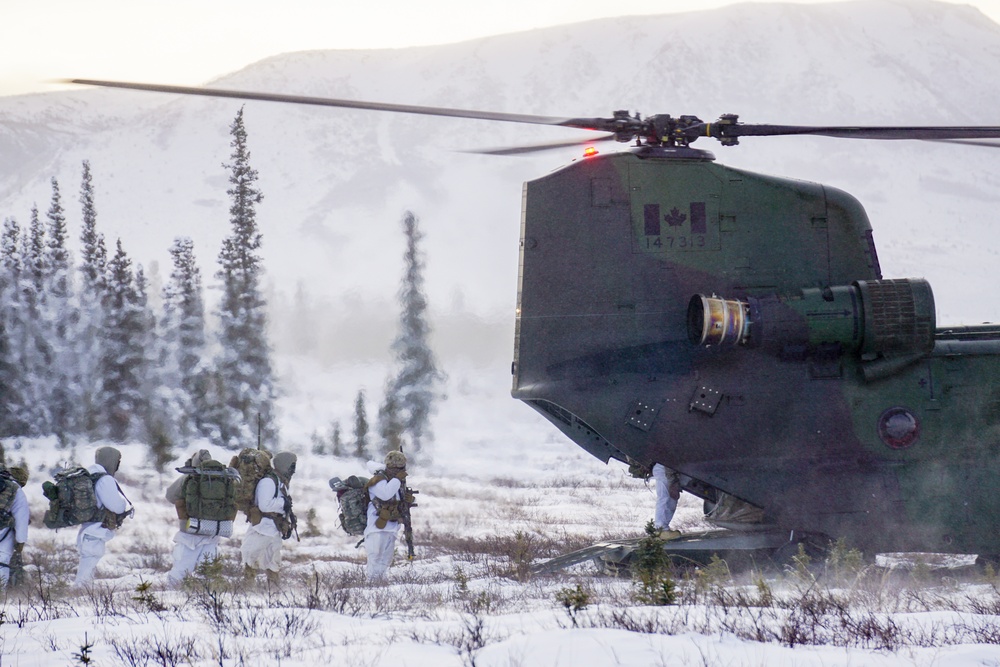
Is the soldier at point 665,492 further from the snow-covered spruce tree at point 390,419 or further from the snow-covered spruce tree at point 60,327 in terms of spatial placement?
the snow-covered spruce tree at point 60,327

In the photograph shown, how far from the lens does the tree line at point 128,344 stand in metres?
34.6

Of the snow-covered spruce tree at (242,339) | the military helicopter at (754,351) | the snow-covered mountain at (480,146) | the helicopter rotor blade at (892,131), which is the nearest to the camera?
the helicopter rotor blade at (892,131)

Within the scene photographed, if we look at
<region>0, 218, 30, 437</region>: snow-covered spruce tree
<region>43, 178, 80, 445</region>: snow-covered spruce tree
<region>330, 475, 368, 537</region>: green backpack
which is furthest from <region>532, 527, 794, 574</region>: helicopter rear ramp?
<region>43, 178, 80, 445</region>: snow-covered spruce tree

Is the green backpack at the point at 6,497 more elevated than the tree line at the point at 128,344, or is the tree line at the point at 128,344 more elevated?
the tree line at the point at 128,344

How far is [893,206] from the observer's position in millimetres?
96438

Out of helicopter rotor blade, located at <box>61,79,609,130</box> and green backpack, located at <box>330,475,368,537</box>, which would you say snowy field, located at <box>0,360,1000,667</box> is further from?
helicopter rotor blade, located at <box>61,79,609,130</box>

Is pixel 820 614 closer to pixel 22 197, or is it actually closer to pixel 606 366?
pixel 606 366

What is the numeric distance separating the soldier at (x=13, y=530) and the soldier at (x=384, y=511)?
3929mm

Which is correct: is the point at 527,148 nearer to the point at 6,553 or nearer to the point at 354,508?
the point at 354,508

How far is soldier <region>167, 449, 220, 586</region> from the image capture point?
11523 mm

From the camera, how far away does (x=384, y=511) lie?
11961 mm

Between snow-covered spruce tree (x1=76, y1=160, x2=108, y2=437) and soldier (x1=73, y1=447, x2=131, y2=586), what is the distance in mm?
28880

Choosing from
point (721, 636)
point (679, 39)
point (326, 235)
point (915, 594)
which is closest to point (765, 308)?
point (915, 594)

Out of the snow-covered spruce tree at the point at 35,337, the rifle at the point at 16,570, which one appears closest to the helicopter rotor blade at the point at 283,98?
the rifle at the point at 16,570
